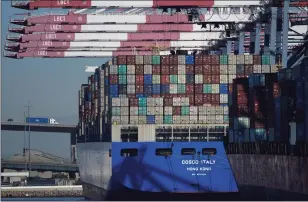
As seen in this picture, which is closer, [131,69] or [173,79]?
[173,79]

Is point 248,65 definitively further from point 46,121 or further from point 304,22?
point 46,121

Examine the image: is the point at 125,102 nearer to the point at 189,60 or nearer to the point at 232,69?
the point at 189,60

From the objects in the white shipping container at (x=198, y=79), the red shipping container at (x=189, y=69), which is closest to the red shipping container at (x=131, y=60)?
the red shipping container at (x=189, y=69)

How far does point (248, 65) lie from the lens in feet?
209

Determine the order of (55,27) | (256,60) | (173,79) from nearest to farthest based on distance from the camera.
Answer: (173,79), (256,60), (55,27)

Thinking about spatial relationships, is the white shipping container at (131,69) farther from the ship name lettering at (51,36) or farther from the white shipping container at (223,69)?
the ship name lettering at (51,36)

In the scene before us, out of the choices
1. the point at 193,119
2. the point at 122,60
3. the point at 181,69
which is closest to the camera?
the point at 193,119

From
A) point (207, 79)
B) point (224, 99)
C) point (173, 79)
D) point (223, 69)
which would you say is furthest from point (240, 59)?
point (173, 79)

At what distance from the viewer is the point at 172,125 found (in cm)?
6266

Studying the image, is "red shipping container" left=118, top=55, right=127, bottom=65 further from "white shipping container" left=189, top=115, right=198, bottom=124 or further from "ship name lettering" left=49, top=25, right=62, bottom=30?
"ship name lettering" left=49, top=25, right=62, bottom=30

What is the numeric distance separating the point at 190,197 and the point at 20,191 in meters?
31.9

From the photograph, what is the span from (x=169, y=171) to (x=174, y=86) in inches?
163

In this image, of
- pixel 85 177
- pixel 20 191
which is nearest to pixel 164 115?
pixel 85 177

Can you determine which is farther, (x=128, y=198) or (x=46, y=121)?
(x=46, y=121)
